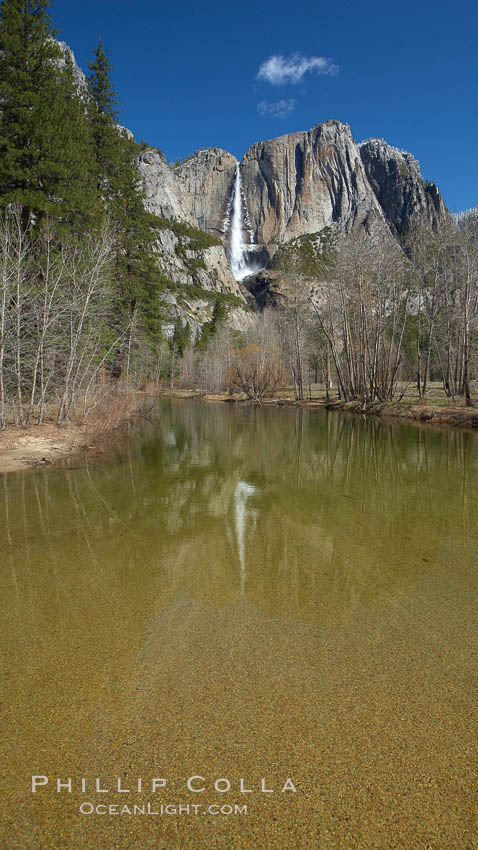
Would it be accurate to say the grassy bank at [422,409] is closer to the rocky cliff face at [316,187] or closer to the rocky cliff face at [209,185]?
the rocky cliff face at [316,187]

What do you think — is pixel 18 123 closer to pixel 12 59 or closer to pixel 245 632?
pixel 12 59

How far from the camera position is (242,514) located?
6844mm

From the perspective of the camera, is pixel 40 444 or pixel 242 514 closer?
pixel 242 514

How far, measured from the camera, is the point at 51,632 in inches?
137

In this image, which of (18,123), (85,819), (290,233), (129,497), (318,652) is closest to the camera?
(85,819)

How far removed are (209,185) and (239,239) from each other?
26.9m

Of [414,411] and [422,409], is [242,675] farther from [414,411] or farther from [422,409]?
[414,411]

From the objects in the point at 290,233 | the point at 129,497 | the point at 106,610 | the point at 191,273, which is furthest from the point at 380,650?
the point at 290,233

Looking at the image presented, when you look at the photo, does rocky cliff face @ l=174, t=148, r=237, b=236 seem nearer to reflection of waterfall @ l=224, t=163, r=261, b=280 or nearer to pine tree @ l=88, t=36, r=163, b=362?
reflection of waterfall @ l=224, t=163, r=261, b=280

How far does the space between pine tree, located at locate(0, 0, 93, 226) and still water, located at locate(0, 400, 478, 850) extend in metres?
16.7

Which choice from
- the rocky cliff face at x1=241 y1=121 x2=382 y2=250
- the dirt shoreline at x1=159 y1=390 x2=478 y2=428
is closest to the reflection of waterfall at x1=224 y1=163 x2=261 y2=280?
the rocky cliff face at x1=241 y1=121 x2=382 y2=250

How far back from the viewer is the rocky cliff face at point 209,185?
158375mm

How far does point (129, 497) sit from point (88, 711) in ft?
18.2

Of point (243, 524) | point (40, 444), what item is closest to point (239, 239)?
point (40, 444)
